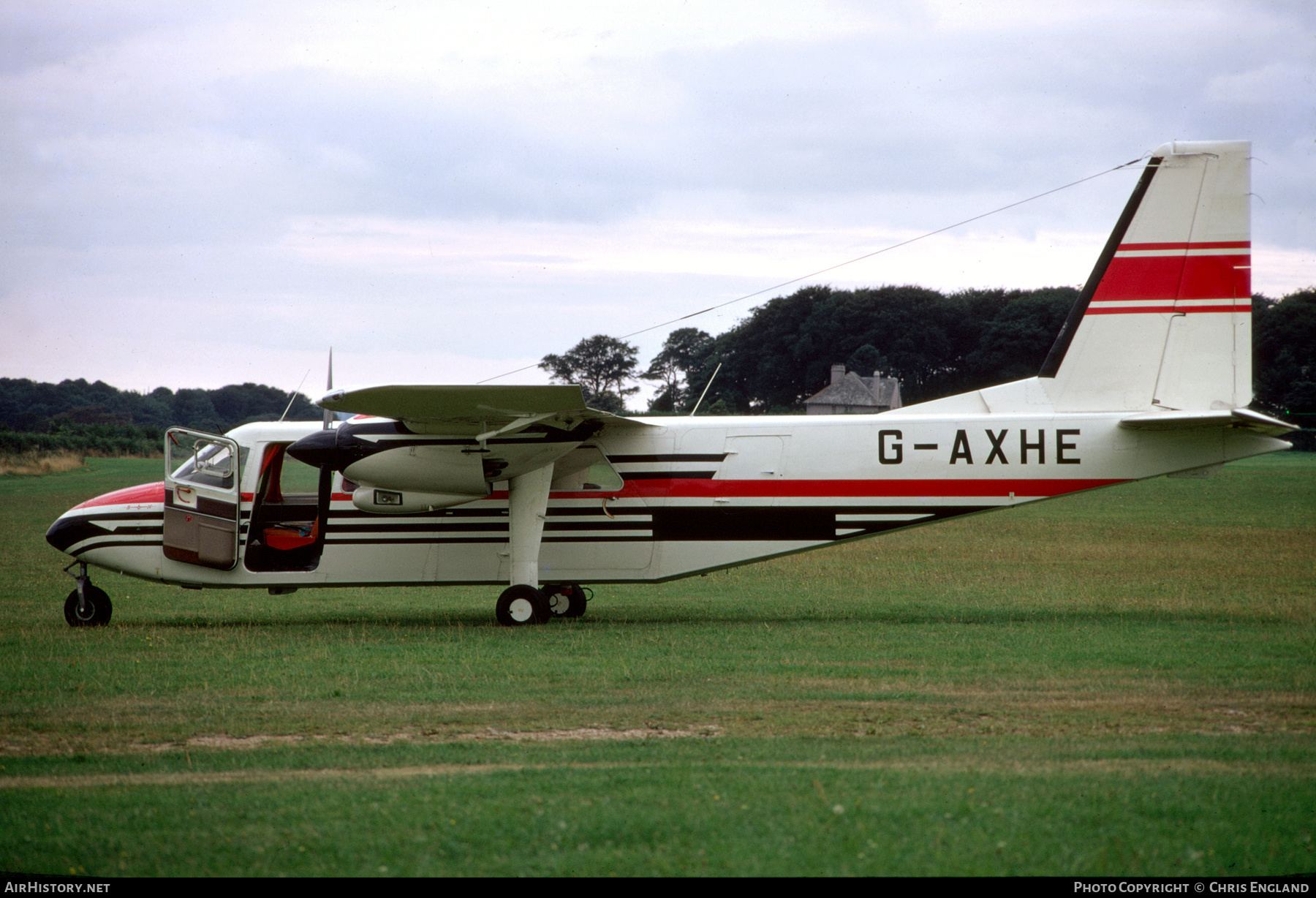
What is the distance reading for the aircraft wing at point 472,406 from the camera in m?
11.7

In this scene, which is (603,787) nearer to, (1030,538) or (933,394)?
(1030,538)

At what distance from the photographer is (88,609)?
44.5 ft

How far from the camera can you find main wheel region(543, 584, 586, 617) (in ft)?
48.3

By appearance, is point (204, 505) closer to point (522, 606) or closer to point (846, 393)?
point (522, 606)

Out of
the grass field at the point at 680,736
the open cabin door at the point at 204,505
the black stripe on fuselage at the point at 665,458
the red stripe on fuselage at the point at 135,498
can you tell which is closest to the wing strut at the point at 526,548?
the grass field at the point at 680,736

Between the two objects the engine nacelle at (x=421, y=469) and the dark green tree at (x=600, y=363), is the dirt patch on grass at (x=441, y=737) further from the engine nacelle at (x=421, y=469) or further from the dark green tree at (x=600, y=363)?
the dark green tree at (x=600, y=363)

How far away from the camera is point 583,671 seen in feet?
33.1

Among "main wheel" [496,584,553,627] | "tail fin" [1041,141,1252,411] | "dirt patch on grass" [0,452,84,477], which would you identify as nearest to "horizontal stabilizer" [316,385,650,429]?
"main wheel" [496,584,553,627]

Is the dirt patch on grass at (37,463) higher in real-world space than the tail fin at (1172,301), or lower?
lower

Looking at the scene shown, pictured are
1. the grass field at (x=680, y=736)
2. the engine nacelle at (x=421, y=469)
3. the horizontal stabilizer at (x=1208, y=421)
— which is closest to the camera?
the grass field at (x=680, y=736)

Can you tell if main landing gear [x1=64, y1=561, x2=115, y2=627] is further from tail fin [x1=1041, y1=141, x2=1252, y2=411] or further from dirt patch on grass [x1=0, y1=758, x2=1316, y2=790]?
tail fin [x1=1041, y1=141, x2=1252, y2=411]

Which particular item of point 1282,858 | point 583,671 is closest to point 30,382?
point 583,671

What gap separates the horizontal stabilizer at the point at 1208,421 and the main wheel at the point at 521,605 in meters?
7.71

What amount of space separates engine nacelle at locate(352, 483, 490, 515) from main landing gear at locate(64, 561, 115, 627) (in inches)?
144
